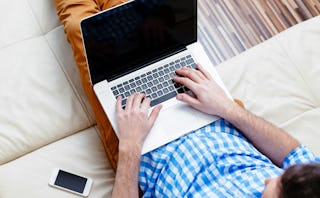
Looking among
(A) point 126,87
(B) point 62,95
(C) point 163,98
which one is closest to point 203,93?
(C) point 163,98

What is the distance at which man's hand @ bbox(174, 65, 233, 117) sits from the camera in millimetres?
1232

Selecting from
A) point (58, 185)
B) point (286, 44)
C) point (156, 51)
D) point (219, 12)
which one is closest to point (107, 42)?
point (156, 51)

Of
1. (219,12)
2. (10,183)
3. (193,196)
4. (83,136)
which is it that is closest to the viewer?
(193,196)

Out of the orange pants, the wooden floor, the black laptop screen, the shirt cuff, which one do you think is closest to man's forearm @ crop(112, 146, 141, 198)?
the orange pants

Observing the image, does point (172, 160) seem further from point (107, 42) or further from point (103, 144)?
point (107, 42)

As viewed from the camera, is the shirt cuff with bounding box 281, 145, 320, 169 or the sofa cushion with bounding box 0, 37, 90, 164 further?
the sofa cushion with bounding box 0, 37, 90, 164

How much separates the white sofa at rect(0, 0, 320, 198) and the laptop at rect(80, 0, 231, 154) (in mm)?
156

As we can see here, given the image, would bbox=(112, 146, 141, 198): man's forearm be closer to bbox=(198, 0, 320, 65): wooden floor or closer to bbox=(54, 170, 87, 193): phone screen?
bbox=(54, 170, 87, 193): phone screen

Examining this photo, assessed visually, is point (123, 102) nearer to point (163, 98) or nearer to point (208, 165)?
point (163, 98)

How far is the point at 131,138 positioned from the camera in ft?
3.94

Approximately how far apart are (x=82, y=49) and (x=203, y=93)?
1.26 feet

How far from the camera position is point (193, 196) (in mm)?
1134

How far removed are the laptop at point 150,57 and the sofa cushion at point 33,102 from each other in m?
0.17

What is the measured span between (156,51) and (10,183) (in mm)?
559
